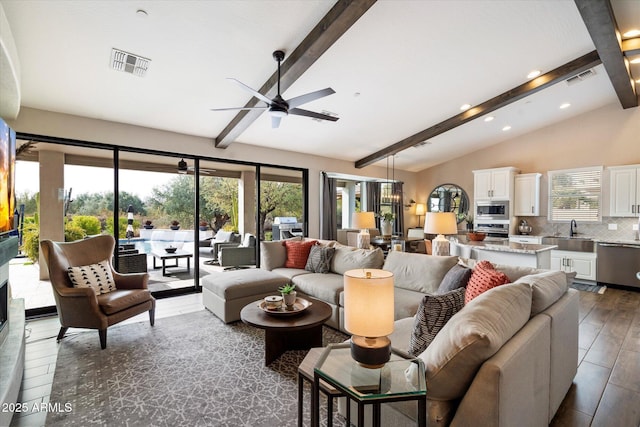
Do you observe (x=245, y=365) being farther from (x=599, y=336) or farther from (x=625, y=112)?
(x=625, y=112)

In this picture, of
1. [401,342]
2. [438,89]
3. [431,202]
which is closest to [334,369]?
[401,342]

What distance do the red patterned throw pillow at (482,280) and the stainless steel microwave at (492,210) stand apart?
5408mm

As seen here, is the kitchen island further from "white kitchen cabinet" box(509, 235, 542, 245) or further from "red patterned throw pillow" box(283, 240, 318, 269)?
"red patterned throw pillow" box(283, 240, 318, 269)

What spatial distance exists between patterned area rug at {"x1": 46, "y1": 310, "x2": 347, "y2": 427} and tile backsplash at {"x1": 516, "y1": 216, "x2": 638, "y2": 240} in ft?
19.8

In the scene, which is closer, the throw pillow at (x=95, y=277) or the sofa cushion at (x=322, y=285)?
the throw pillow at (x=95, y=277)

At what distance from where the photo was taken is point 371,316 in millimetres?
1433

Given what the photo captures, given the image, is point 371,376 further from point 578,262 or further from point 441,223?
point 578,262

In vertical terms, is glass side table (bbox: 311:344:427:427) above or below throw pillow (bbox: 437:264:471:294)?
below

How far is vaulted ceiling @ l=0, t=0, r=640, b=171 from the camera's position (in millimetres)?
2768

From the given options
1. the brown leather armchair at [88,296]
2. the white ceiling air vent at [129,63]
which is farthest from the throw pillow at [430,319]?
the white ceiling air vent at [129,63]

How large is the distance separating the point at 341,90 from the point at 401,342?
11.8 ft

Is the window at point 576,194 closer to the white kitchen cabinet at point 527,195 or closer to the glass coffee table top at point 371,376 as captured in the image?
the white kitchen cabinet at point 527,195

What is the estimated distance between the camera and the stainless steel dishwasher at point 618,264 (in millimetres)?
5148

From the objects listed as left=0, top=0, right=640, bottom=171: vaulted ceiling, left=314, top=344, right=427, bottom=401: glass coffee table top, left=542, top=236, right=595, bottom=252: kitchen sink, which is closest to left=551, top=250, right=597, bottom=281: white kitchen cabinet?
left=542, top=236, right=595, bottom=252: kitchen sink
